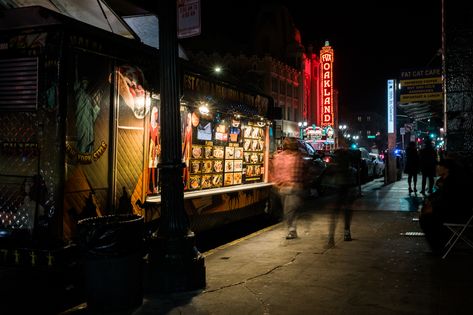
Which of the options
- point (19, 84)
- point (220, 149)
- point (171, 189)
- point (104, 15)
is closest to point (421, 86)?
point (220, 149)

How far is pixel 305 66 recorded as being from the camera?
54.1 meters

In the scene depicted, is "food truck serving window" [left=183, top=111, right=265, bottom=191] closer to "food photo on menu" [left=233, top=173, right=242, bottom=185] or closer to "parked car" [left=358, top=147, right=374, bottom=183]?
"food photo on menu" [left=233, top=173, right=242, bottom=185]

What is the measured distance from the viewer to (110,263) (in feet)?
15.9

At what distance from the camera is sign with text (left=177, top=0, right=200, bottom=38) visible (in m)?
7.58

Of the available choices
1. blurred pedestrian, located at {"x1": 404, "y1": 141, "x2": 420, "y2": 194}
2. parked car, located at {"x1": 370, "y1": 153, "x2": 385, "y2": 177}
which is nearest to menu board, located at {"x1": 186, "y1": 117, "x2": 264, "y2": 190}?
blurred pedestrian, located at {"x1": 404, "y1": 141, "x2": 420, "y2": 194}

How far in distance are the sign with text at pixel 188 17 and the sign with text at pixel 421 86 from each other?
38.3ft

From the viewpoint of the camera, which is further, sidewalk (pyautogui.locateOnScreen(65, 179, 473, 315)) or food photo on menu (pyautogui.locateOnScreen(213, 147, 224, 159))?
food photo on menu (pyautogui.locateOnScreen(213, 147, 224, 159))

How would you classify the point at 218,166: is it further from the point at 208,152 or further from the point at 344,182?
the point at 344,182

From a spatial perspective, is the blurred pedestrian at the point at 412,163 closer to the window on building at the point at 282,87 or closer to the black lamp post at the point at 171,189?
the black lamp post at the point at 171,189

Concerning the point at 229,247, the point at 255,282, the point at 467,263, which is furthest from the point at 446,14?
the point at 255,282

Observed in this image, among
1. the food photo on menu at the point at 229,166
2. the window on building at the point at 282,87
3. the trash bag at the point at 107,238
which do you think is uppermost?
the window on building at the point at 282,87

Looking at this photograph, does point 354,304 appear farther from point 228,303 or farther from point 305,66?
point 305,66

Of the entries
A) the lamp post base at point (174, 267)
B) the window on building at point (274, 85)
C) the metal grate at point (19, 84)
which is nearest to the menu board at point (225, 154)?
the lamp post base at point (174, 267)

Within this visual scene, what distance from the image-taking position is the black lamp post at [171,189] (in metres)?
5.63
